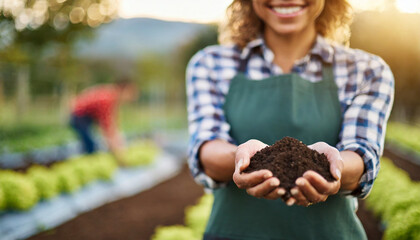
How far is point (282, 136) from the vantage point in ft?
4.93

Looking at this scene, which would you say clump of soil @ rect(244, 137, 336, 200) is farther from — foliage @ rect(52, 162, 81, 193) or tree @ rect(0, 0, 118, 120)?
tree @ rect(0, 0, 118, 120)

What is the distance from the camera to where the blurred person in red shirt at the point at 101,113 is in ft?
20.0

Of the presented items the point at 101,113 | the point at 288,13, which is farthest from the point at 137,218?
the point at 288,13

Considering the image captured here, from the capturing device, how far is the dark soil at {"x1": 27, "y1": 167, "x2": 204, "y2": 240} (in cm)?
391

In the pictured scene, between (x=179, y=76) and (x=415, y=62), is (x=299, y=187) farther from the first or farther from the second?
(x=179, y=76)

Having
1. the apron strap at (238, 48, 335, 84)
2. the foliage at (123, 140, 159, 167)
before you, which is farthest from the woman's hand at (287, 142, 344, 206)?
the foliage at (123, 140, 159, 167)

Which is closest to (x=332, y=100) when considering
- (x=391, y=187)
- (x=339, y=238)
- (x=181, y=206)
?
(x=339, y=238)

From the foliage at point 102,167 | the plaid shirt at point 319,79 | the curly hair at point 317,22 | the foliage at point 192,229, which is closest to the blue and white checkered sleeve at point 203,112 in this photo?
the plaid shirt at point 319,79

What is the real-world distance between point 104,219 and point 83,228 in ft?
1.29

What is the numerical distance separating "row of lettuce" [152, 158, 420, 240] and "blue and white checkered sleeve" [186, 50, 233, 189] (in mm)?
1052

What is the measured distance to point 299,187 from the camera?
1019 millimetres

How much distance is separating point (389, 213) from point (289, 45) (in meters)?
2.09

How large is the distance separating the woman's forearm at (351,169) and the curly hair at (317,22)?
73cm

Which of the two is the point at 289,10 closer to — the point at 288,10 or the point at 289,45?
the point at 288,10
